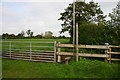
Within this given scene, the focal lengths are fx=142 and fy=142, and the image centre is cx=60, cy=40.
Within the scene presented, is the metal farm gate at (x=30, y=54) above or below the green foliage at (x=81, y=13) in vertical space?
below

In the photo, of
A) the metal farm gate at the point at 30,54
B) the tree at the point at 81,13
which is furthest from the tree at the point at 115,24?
the tree at the point at 81,13

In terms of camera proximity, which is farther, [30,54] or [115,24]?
[115,24]

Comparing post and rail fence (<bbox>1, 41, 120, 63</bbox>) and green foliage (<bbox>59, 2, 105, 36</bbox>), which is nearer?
post and rail fence (<bbox>1, 41, 120, 63</bbox>)

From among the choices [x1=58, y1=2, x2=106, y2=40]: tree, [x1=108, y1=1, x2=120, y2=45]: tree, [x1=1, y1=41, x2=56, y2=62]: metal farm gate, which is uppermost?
[x1=58, y1=2, x2=106, y2=40]: tree

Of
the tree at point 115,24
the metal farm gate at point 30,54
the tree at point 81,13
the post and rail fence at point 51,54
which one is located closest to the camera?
the post and rail fence at point 51,54

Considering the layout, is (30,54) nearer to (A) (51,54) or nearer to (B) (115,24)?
(A) (51,54)

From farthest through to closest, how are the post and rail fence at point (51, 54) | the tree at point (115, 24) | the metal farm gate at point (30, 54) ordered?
the tree at point (115, 24) → the metal farm gate at point (30, 54) → the post and rail fence at point (51, 54)

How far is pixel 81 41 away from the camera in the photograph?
11953 millimetres

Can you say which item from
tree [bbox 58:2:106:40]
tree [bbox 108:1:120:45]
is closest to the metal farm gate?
tree [bbox 108:1:120:45]

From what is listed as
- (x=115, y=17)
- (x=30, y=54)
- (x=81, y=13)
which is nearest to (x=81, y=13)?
(x=81, y=13)

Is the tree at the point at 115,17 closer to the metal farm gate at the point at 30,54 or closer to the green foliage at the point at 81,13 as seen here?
the metal farm gate at the point at 30,54

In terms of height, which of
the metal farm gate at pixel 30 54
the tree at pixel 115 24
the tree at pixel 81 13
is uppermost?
the tree at pixel 81 13

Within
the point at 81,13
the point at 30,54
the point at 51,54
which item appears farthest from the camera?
the point at 81,13

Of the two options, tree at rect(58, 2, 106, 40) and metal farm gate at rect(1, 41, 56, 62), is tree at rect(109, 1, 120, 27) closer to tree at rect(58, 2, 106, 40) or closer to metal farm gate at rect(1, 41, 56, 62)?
metal farm gate at rect(1, 41, 56, 62)
